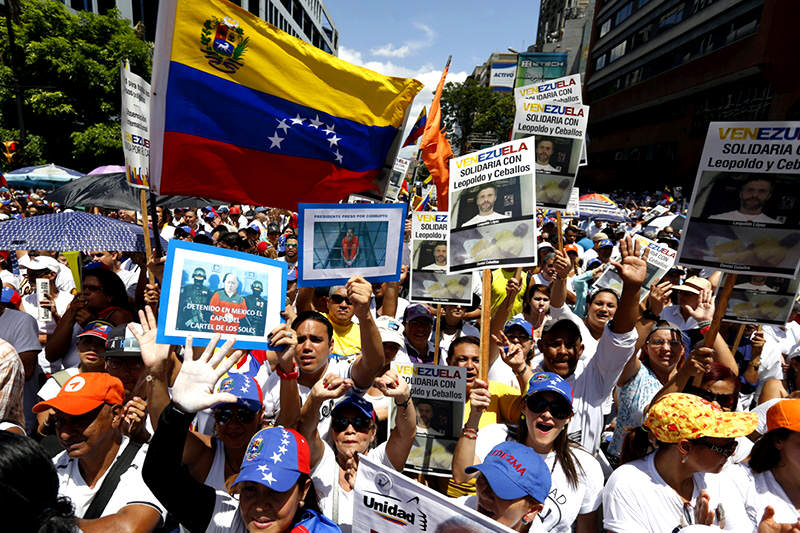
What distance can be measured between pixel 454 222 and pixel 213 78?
2.04 metres

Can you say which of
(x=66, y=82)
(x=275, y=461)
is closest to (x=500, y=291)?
(x=275, y=461)

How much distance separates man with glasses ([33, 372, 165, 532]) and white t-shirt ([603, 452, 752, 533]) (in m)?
2.26

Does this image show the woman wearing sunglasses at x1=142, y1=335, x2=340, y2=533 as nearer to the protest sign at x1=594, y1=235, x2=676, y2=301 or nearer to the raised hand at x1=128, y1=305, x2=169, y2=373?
the raised hand at x1=128, y1=305, x2=169, y2=373

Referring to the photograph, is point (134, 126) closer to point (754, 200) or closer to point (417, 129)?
point (417, 129)

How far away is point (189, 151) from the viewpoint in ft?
11.5

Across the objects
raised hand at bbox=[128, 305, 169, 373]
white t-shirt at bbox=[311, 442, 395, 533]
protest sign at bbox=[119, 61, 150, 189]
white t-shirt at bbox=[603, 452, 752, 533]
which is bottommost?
white t-shirt at bbox=[311, 442, 395, 533]

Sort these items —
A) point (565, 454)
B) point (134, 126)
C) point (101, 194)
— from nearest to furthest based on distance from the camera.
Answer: point (565, 454) → point (134, 126) → point (101, 194)

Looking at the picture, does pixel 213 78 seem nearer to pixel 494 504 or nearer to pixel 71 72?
pixel 494 504

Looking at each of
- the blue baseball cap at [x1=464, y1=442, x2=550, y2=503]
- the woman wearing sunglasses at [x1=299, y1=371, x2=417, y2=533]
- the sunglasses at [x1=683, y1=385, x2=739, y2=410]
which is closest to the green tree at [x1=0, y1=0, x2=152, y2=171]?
the woman wearing sunglasses at [x1=299, y1=371, x2=417, y2=533]

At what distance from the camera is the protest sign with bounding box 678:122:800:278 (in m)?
3.00

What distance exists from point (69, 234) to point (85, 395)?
2699 millimetres

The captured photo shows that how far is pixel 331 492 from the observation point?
2637 millimetres

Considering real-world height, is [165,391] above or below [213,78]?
below

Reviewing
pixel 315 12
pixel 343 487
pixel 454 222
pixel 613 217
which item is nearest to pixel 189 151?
pixel 454 222
